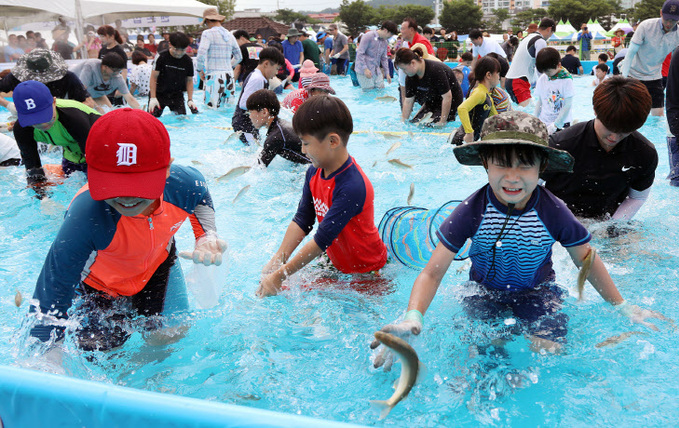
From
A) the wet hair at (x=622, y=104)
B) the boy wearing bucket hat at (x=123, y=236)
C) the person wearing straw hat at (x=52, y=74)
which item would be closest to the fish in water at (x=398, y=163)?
the wet hair at (x=622, y=104)

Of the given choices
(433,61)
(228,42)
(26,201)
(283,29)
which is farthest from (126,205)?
(283,29)

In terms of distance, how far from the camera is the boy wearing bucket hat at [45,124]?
416cm

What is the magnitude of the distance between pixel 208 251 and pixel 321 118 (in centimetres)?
96

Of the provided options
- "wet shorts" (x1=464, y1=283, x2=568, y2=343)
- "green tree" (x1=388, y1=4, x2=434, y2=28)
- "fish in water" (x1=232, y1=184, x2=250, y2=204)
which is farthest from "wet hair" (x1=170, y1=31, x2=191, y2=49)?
"green tree" (x1=388, y1=4, x2=434, y2=28)

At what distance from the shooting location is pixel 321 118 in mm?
2965

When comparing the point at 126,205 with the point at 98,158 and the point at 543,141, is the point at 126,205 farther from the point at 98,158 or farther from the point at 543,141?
the point at 543,141

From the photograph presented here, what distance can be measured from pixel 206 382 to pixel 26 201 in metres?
4.50

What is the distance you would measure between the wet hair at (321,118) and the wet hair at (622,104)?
1566 mm

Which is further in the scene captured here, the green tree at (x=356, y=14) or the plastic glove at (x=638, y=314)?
the green tree at (x=356, y=14)

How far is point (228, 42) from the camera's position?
1108cm

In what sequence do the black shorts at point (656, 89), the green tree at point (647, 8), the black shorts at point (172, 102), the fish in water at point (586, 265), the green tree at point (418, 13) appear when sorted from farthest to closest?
the green tree at point (418, 13)
the green tree at point (647, 8)
the black shorts at point (172, 102)
the black shorts at point (656, 89)
the fish in water at point (586, 265)

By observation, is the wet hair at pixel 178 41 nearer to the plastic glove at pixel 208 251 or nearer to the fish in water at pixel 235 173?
the fish in water at pixel 235 173

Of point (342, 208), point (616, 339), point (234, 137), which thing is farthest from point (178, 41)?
point (616, 339)

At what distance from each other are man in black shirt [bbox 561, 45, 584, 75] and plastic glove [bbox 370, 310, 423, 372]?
1600 cm
